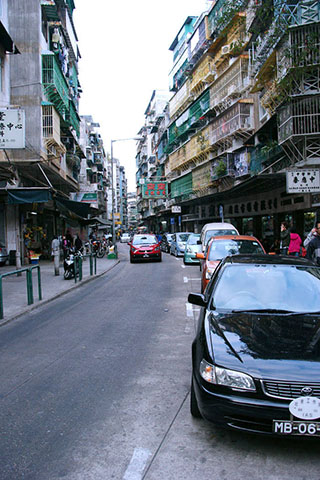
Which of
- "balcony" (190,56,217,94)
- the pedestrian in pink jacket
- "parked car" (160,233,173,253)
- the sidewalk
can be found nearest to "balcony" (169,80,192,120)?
"balcony" (190,56,217,94)

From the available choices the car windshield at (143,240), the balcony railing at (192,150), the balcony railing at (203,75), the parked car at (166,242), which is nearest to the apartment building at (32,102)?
the car windshield at (143,240)

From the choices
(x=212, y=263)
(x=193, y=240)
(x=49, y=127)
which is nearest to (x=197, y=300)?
(x=212, y=263)

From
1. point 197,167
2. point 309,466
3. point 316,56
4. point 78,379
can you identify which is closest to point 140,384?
point 78,379

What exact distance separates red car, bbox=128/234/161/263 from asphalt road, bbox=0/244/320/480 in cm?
1675

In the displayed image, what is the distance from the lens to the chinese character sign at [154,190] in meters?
55.5

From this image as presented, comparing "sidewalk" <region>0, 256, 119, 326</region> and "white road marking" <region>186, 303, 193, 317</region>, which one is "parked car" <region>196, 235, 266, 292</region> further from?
"sidewalk" <region>0, 256, 119, 326</region>

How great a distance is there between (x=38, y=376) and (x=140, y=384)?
1.37 m

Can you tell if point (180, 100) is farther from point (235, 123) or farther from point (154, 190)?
point (235, 123)

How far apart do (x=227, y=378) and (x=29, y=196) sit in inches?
687

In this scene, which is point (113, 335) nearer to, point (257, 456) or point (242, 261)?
point (242, 261)

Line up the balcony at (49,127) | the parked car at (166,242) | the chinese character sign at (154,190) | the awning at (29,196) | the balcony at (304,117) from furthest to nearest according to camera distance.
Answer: the chinese character sign at (154,190) → the parked car at (166,242) → the balcony at (49,127) → the awning at (29,196) → the balcony at (304,117)

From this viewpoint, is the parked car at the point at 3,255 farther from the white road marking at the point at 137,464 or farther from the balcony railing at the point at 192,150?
the balcony railing at the point at 192,150

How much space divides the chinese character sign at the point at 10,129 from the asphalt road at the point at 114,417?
7.42 metres

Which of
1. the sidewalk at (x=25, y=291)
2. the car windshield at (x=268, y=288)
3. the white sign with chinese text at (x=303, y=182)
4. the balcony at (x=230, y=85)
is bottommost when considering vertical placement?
the sidewalk at (x=25, y=291)
